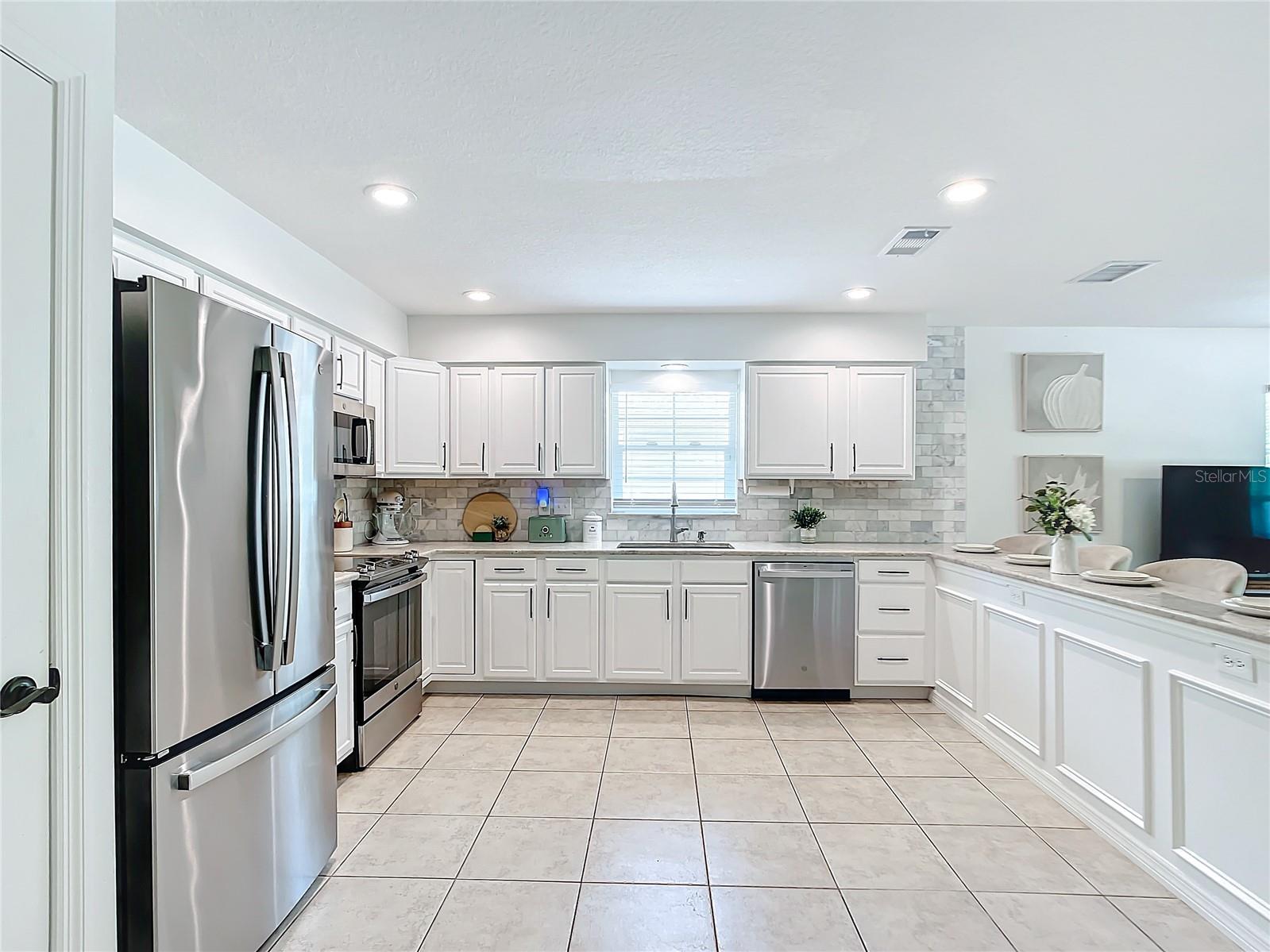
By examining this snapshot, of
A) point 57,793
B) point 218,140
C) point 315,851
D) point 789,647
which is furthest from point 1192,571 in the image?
point 218,140

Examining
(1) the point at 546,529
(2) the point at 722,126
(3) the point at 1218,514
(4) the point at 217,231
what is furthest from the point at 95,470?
(3) the point at 1218,514

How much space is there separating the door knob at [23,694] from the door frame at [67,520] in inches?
1.6

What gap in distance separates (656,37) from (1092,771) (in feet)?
9.67

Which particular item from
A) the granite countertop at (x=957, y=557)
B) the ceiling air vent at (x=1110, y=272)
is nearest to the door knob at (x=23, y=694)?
the granite countertop at (x=957, y=557)

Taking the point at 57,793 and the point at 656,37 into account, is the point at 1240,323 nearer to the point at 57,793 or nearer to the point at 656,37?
the point at 656,37

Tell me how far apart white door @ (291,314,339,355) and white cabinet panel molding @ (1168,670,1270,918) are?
138 inches

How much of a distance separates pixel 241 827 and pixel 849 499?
4115 millimetres

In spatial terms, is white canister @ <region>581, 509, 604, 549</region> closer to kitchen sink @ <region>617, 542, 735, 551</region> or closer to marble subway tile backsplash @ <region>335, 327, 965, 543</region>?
kitchen sink @ <region>617, 542, 735, 551</region>

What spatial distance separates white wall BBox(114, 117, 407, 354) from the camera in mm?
2152

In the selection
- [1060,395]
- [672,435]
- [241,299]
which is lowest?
[672,435]

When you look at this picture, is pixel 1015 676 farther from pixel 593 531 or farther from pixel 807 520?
pixel 593 531

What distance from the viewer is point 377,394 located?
4230 mm

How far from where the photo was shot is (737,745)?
136 inches

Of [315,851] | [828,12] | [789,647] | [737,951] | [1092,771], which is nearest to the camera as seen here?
[828,12]
